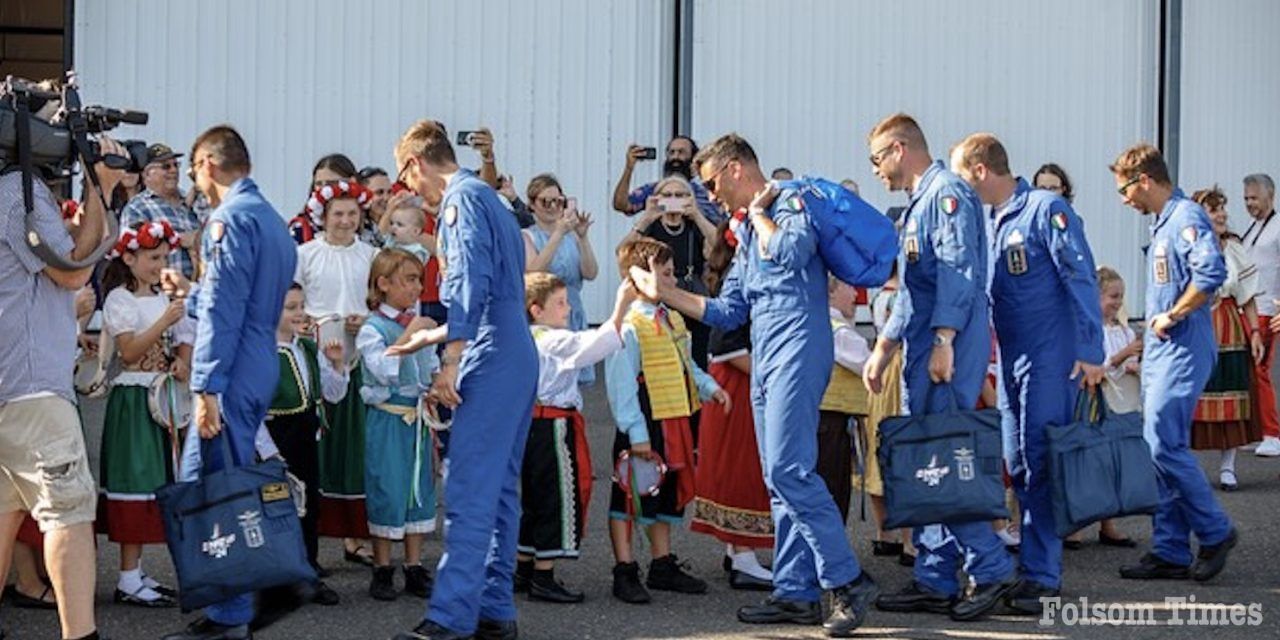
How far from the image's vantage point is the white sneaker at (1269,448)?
12.7 m

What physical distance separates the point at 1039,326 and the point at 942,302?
714 mm

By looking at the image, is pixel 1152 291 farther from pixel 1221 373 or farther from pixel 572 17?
pixel 572 17

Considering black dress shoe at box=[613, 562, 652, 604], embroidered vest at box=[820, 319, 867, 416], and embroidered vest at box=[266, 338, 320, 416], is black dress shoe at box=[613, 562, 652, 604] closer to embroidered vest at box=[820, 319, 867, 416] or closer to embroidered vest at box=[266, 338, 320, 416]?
embroidered vest at box=[820, 319, 867, 416]

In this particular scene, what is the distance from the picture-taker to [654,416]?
8.55 metres

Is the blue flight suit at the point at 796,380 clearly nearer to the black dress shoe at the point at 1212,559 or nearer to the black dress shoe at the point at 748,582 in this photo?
the black dress shoe at the point at 748,582

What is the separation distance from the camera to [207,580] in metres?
7.06

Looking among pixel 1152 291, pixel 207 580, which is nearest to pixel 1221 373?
pixel 1152 291

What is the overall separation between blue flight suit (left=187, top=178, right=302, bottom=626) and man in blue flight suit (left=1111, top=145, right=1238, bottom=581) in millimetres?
3966

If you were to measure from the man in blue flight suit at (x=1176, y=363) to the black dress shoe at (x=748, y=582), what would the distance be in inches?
65.2

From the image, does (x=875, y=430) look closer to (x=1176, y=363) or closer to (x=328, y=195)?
(x=1176, y=363)

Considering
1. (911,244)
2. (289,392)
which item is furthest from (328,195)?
(911,244)

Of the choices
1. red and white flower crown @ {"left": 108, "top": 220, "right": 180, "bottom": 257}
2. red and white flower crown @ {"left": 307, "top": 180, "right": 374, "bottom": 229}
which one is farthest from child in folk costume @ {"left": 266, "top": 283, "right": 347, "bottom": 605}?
red and white flower crown @ {"left": 307, "top": 180, "right": 374, "bottom": 229}

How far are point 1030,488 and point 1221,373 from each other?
146 inches

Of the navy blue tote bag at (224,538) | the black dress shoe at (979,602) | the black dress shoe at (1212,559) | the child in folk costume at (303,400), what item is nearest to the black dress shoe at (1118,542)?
the black dress shoe at (1212,559)
